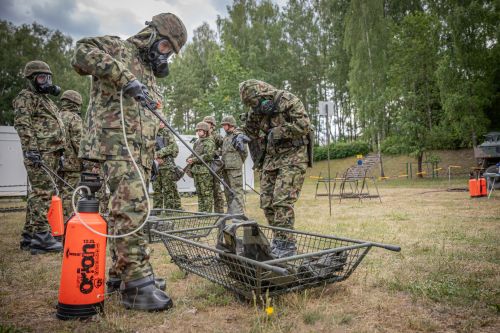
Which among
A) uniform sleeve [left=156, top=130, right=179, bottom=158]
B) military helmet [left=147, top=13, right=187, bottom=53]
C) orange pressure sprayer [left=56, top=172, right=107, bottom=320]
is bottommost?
orange pressure sprayer [left=56, top=172, right=107, bottom=320]

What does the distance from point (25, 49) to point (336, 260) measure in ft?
113

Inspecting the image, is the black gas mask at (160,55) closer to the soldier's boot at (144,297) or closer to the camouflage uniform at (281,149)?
the camouflage uniform at (281,149)

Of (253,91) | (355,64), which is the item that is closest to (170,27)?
(253,91)

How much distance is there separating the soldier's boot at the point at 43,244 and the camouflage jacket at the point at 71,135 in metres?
1.31

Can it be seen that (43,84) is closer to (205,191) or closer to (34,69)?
(34,69)

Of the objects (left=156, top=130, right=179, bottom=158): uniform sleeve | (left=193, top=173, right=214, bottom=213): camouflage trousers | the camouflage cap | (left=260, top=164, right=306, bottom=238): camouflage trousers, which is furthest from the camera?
(left=156, top=130, right=179, bottom=158): uniform sleeve

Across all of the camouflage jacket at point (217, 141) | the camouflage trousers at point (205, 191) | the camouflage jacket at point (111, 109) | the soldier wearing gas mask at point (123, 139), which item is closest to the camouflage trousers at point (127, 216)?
the soldier wearing gas mask at point (123, 139)

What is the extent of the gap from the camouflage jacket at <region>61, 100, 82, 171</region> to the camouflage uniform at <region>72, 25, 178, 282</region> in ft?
11.1

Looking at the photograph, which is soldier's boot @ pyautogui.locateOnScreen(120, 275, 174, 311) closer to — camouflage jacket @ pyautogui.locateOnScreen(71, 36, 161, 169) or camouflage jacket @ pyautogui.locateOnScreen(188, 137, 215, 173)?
camouflage jacket @ pyautogui.locateOnScreen(71, 36, 161, 169)

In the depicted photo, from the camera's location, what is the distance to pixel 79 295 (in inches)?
90.0

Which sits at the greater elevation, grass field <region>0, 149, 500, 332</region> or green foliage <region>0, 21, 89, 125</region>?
green foliage <region>0, 21, 89, 125</region>

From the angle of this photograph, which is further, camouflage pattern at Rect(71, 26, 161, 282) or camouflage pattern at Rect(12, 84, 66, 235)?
camouflage pattern at Rect(12, 84, 66, 235)

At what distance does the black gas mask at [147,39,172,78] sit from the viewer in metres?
2.88

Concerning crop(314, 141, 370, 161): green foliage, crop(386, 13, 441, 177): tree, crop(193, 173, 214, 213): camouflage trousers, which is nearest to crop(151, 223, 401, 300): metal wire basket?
crop(193, 173, 214, 213): camouflage trousers
